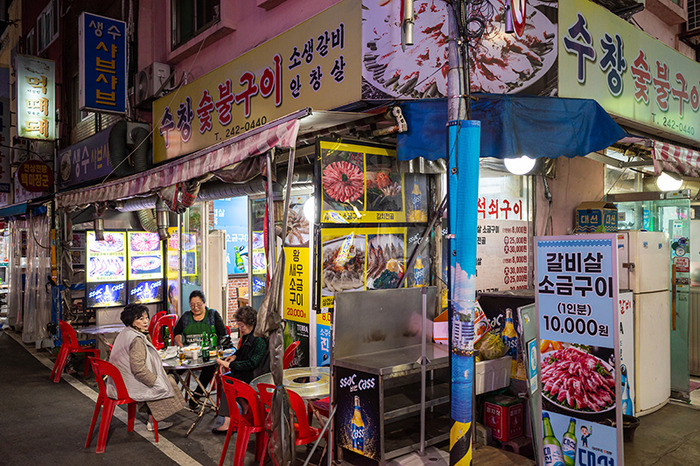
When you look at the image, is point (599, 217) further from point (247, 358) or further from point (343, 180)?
point (247, 358)

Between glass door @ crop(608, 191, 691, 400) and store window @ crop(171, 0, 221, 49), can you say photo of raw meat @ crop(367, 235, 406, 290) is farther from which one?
store window @ crop(171, 0, 221, 49)

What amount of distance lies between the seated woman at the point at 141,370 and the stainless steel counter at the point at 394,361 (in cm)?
246

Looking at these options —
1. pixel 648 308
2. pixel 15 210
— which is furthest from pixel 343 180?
pixel 15 210

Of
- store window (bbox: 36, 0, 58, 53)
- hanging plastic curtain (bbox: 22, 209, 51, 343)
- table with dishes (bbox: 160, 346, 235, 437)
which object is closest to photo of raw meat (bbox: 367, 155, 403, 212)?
table with dishes (bbox: 160, 346, 235, 437)

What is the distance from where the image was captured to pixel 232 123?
8664mm

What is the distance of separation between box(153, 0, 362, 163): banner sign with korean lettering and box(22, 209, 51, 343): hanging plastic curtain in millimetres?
5084

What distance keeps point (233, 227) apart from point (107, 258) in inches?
115

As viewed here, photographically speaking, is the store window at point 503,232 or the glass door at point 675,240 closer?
the store window at point 503,232

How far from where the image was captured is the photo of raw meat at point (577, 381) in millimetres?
4332

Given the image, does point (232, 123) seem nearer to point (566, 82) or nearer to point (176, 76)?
point (176, 76)

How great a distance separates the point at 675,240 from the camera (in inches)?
340

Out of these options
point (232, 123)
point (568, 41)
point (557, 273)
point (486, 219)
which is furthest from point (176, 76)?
point (557, 273)

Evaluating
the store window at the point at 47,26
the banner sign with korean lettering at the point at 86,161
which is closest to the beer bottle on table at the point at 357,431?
the banner sign with korean lettering at the point at 86,161

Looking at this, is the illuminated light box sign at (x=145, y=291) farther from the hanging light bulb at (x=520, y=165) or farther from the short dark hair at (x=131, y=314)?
the hanging light bulb at (x=520, y=165)
